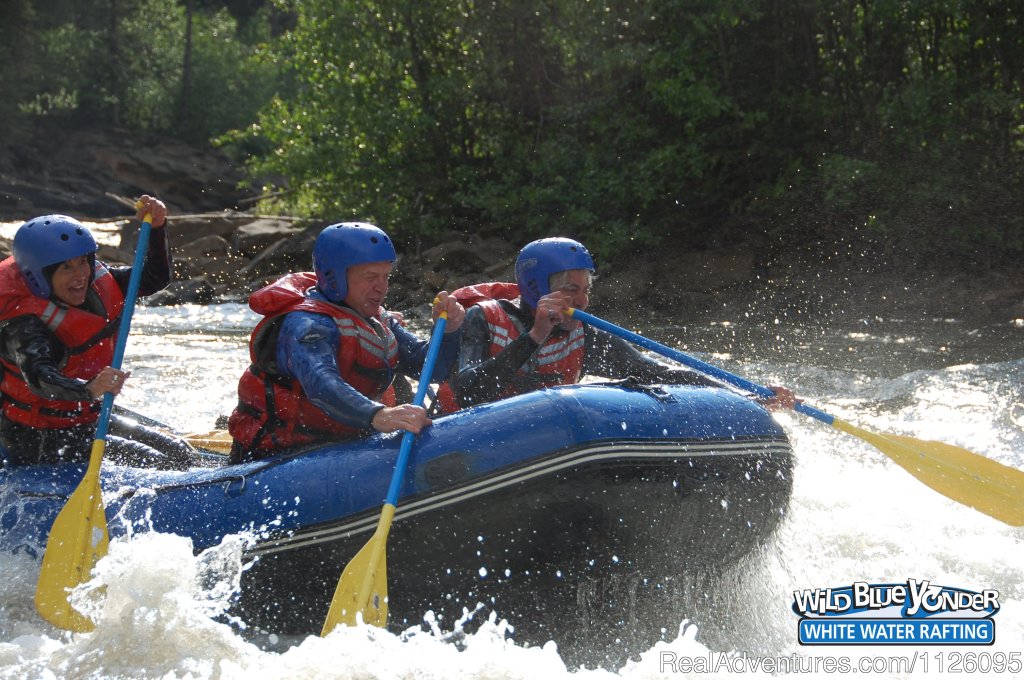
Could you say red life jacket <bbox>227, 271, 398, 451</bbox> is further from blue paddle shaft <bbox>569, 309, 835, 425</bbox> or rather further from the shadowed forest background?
the shadowed forest background

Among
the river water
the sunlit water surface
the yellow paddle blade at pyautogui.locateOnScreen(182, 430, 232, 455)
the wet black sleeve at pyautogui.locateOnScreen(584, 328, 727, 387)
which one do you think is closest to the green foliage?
the sunlit water surface

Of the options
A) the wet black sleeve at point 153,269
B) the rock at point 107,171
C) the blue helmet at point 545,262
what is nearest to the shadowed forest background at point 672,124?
the blue helmet at point 545,262

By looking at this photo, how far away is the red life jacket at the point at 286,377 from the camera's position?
13.0 ft

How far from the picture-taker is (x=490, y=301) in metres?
4.34

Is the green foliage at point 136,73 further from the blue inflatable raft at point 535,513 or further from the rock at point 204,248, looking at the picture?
the blue inflatable raft at point 535,513

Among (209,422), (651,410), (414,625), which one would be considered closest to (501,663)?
(414,625)

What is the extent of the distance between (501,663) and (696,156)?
950cm

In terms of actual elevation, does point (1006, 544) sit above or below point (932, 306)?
below

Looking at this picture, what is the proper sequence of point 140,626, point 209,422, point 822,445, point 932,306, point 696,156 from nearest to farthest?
point 140,626, point 822,445, point 209,422, point 932,306, point 696,156

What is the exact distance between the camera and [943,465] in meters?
4.23

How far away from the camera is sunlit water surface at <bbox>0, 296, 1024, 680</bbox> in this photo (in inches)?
132

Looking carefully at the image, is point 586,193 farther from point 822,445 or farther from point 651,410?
point 651,410

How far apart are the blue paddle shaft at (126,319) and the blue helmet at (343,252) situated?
2.53 feet

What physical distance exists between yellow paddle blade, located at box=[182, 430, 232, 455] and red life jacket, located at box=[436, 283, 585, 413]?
1523 mm
